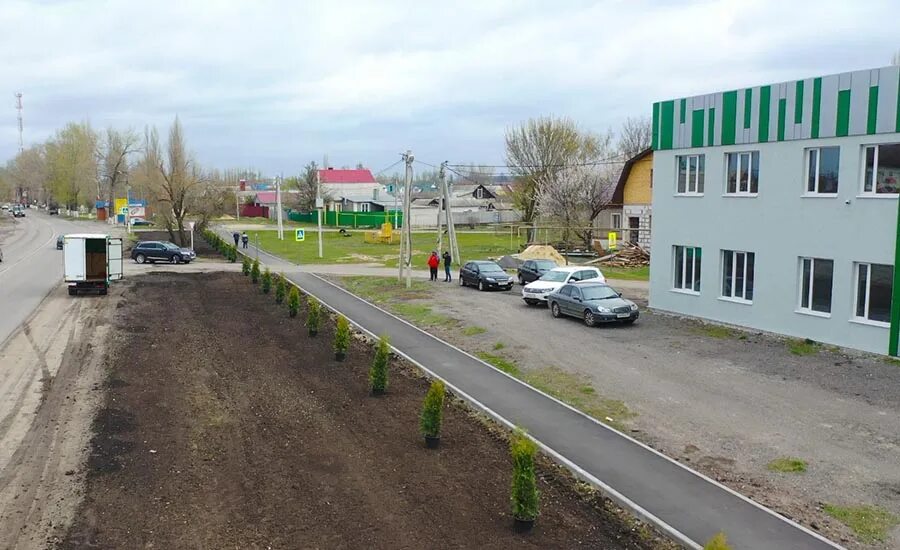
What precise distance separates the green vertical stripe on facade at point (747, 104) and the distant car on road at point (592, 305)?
6.70 m

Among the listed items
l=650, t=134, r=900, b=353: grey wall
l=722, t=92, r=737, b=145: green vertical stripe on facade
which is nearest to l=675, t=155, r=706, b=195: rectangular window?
l=650, t=134, r=900, b=353: grey wall

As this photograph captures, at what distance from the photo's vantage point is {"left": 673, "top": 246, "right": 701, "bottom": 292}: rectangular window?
26547mm

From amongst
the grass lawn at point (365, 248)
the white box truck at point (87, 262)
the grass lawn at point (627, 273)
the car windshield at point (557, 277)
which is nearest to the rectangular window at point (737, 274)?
the car windshield at point (557, 277)

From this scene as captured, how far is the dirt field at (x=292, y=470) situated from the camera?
32.3 ft

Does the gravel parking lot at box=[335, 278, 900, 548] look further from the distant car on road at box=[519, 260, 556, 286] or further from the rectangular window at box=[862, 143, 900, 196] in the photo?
the distant car on road at box=[519, 260, 556, 286]

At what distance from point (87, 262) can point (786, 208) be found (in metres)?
28.2

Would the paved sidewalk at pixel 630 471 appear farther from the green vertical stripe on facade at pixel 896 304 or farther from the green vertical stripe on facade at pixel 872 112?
the green vertical stripe on facade at pixel 872 112

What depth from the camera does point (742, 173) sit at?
2448cm

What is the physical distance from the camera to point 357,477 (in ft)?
38.7

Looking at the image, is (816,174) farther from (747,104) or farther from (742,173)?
(747,104)

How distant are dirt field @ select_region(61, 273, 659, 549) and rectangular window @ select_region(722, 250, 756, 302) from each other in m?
11.8

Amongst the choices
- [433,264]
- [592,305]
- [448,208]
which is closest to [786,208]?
[592,305]

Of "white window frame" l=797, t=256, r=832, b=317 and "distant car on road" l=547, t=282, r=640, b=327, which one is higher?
"white window frame" l=797, t=256, r=832, b=317

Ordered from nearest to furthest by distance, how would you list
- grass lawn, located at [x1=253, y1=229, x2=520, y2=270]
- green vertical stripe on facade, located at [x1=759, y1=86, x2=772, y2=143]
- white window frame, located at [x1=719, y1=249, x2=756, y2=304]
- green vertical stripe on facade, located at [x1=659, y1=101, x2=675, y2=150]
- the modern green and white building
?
the modern green and white building
green vertical stripe on facade, located at [x1=759, y1=86, x2=772, y2=143]
white window frame, located at [x1=719, y1=249, x2=756, y2=304]
green vertical stripe on facade, located at [x1=659, y1=101, x2=675, y2=150]
grass lawn, located at [x1=253, y1=229, x2=520, y2=270]
